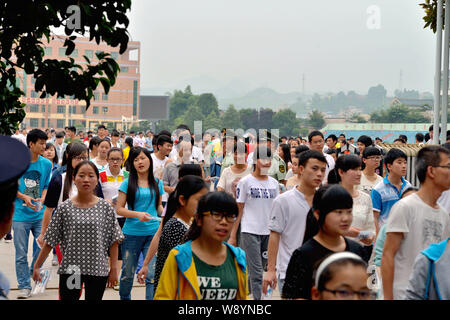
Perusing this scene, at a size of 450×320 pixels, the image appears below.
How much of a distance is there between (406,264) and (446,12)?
27.3ft

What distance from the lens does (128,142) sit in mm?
13695

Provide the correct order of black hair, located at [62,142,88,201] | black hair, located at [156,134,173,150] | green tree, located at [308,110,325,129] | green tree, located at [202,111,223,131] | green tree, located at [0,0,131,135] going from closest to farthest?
green tree, located at [0,0,131,135]
black hair, located at [62,142,88,201]
black hair, located at [156,134,173,150]
green tree, located at [202,111,223,131]
green tree, located at [308,110,325,129]

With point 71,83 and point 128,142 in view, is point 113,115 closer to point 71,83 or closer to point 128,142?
point 128,142

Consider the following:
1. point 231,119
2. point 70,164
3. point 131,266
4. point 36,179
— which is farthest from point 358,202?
point 231,119

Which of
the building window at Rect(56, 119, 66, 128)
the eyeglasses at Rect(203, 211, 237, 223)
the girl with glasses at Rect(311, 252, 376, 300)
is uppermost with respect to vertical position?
the building window at Rect(56, 119, 66, 128)

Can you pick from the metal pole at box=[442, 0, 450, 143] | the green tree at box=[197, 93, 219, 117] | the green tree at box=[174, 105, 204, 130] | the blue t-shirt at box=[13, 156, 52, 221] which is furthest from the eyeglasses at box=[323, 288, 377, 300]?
the green tree at box=[197, 93, 219, 117]

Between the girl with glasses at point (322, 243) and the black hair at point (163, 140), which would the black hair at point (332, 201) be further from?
the black hair at point (163, 140)

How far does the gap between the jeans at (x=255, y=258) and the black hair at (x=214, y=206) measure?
324 cm

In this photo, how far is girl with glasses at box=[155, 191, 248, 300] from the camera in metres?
Answer: 3.62

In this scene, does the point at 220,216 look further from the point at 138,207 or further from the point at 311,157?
the point at 138,207

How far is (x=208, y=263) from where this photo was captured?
146 inches

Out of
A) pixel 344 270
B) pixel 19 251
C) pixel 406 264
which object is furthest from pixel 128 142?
pixel 344 270

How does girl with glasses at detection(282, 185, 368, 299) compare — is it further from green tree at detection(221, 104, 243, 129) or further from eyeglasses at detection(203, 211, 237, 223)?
green tree at detection(221, 104, 243, 129)

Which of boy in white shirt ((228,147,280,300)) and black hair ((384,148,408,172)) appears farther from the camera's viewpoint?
boy in white shirt ((228,147,280,300))
